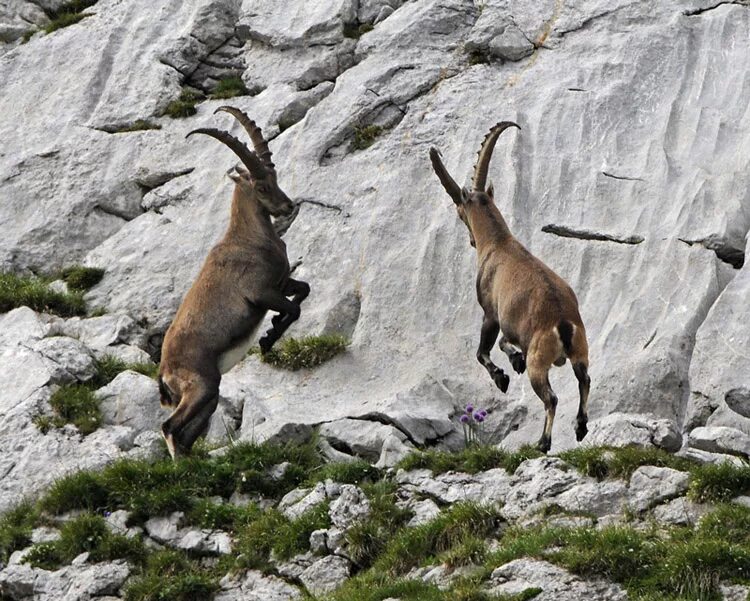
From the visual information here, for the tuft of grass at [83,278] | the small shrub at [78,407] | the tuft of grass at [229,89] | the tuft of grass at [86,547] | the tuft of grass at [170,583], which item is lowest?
the tuft of grass at [170,583]

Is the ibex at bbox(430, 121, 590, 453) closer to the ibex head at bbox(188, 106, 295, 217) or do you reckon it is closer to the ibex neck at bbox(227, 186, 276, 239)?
the ibex head at bbox(188, 106, 295, 217)

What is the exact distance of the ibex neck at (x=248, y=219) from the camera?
16797 millimetres

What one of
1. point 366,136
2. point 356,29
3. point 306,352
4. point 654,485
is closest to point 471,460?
point 654,485

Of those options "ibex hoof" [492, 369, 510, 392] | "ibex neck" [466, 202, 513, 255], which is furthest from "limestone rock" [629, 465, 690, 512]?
"ibex neck" [466, 202, 513, 255]

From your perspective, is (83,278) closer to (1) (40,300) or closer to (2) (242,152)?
(1) (40,300)

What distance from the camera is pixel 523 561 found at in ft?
36.6

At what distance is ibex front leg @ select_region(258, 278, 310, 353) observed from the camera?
1617 cm

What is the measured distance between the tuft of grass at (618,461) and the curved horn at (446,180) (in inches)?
207

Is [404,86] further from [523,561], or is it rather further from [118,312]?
[523,561]

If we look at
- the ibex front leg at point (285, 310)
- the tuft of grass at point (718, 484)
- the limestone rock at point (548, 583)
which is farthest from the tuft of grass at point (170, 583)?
the tuft of grass at point (718, 484)

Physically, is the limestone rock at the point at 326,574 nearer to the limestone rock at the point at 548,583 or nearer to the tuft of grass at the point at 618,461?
the limestone rock at the point at 548,583

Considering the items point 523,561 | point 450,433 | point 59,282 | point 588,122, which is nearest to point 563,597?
point 523,561

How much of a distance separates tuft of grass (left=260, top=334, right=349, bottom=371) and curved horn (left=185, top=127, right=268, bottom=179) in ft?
6.93

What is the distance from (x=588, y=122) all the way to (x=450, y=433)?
5.56 meters
